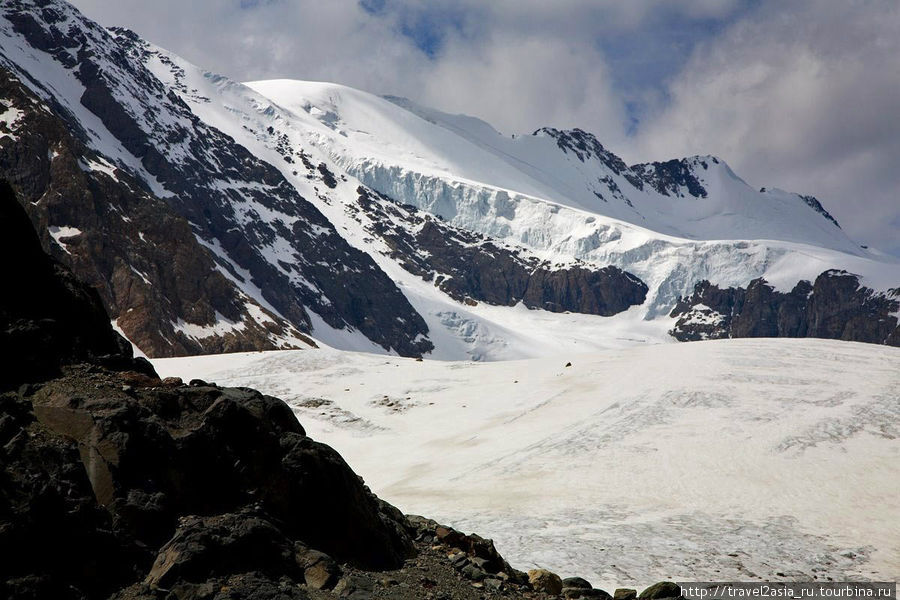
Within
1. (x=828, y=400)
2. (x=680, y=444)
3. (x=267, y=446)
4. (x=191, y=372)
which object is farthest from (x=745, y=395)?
(x=191, y=372)

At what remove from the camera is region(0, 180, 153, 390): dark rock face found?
41.1 ft

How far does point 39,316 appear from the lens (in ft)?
45.0

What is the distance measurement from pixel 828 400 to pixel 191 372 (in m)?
37.9

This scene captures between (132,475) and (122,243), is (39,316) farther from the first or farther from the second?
(122,243)

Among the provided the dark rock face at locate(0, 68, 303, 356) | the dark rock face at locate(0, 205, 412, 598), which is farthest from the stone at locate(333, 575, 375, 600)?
the dark rock face at locate(0, 68, 303, 356)

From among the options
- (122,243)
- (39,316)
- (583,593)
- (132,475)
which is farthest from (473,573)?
(122,243)

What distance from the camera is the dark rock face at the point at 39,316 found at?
12539mm

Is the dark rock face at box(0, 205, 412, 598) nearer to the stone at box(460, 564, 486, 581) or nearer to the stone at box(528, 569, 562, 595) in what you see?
the stone at box(460, 564, 486, 581)

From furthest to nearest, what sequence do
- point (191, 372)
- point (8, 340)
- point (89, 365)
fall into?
1. point (191, 372)
2. point (89, 365)
3. point (8, 340)

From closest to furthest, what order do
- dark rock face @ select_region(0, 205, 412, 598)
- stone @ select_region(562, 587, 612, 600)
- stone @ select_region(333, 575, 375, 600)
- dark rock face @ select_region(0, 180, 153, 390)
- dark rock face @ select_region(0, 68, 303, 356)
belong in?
dark rock face @ select_region(0, 205, 412, 598) < stone @ select_region(333, 575, 375, 600) < dark rock face @ select_region(0, 180, 153, 390) < stone @ select_region(562, 587, 612, 600) < dark rock face @ select_region(0, 68, 303, 356)

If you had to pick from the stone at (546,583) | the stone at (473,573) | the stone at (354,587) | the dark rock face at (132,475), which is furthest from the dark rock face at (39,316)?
the stone at (546,583)

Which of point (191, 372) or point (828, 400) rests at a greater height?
point (828, 400)

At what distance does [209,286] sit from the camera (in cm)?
14925

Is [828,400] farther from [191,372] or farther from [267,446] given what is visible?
[191,372]
